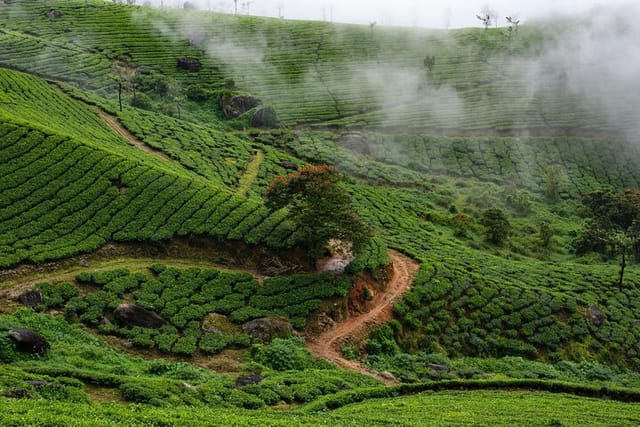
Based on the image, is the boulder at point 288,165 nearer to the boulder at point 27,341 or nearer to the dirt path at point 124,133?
the dirt path at point 124,133

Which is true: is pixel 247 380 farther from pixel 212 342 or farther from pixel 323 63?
pixel 323 63

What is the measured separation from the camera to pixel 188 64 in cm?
10981

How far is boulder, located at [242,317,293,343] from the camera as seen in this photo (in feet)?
102

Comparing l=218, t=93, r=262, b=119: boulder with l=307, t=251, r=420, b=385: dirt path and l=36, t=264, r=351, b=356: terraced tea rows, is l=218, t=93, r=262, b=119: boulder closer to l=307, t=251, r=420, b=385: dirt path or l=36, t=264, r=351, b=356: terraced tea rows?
l=307, t=251, r=420, b=385: dirt path

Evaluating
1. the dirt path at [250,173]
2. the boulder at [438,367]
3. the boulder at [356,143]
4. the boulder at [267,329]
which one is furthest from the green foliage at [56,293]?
the boulder at [356,143]

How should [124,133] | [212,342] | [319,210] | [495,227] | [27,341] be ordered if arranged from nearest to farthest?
[27,341]
[212,342]
[319,210]
[495,227]
[124,133]

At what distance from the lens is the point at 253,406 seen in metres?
21.8

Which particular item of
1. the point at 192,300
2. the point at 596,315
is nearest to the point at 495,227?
the point at 596,315

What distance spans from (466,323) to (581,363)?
792cm

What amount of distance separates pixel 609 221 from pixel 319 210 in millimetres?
44874

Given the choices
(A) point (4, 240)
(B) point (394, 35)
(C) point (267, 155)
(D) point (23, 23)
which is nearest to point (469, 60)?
(B) point (394, 35)

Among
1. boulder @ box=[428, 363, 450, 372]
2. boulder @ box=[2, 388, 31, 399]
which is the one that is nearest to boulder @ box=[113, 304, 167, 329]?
boulder @ box=[2, 388, 31, 399]

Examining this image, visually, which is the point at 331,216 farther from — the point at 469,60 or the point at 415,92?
the point at 469,60

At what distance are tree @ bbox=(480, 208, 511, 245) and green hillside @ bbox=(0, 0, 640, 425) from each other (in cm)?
66
